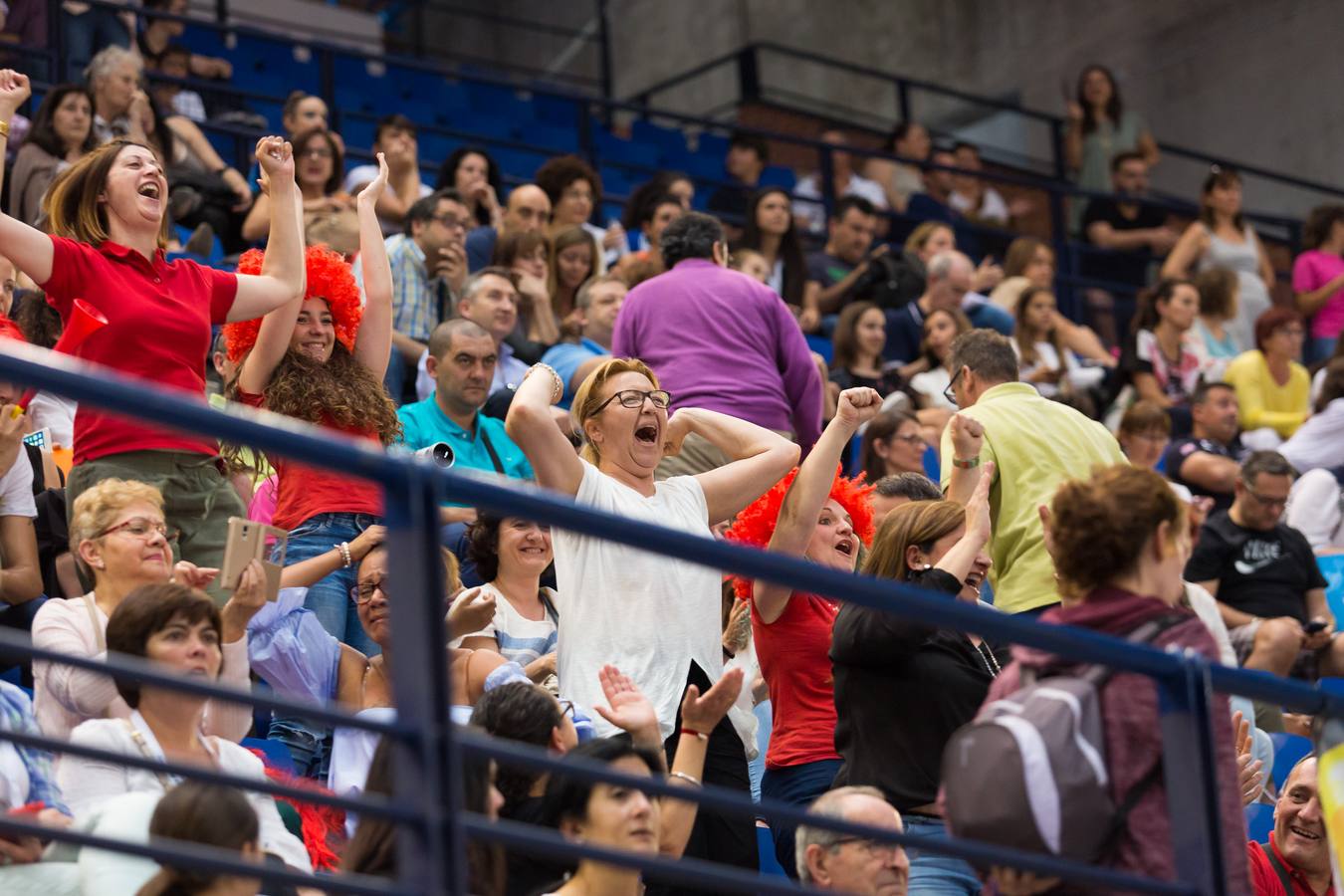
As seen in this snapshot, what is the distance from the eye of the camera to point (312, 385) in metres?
5.10

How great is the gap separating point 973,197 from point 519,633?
8.95 m

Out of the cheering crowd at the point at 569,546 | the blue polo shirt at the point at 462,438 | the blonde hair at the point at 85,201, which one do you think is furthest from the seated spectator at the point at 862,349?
the blonde hair at the point at 85,201

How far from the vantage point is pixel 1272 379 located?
9.38 m

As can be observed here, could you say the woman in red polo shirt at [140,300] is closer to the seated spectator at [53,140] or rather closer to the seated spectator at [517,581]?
the seated spectator at [517,581]

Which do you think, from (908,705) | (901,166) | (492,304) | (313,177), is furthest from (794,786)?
(901,166)

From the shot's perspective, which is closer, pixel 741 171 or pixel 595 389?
pixel 595 389

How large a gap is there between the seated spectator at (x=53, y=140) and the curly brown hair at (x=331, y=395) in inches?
98.0

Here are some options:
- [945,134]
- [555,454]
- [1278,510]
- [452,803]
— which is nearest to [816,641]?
[555,454]

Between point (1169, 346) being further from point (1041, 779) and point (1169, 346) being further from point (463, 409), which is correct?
point (1041, 779)

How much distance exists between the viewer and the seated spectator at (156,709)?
3.43 m

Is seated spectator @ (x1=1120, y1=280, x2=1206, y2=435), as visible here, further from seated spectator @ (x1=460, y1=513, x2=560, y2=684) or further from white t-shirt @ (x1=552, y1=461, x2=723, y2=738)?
white t-shirt @ (x1=552, y1=461, x2=723, y2=738)

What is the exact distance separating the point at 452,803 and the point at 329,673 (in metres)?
2.54

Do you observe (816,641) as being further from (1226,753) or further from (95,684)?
(1226,753)

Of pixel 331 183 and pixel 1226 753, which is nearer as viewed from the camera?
pixel 1226 753
